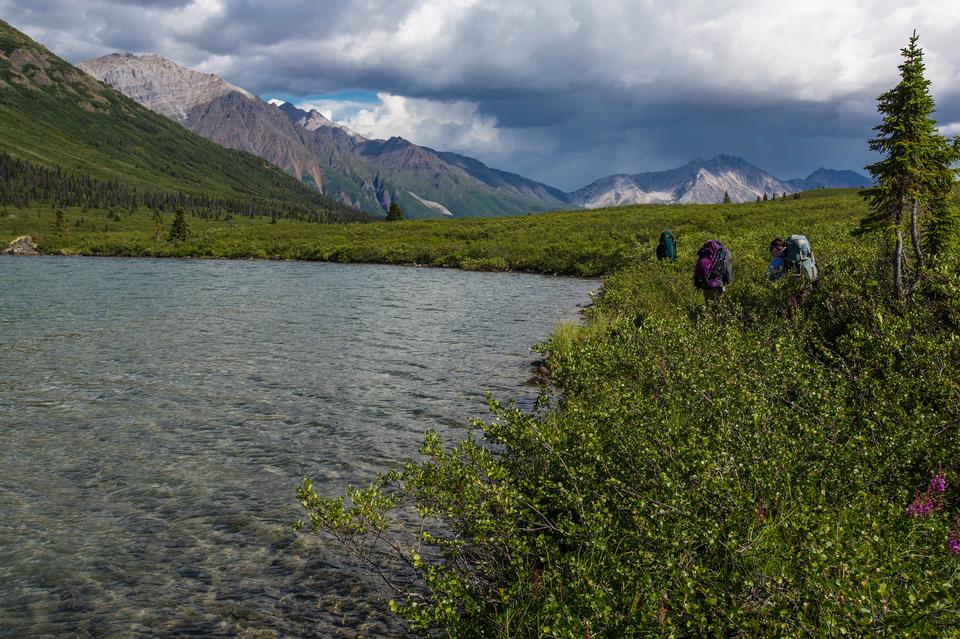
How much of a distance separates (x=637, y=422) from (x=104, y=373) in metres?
14.7

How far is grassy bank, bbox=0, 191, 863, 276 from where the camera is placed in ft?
190

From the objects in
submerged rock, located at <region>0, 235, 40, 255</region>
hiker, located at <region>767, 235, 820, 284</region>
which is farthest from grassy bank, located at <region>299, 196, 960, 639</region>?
submerged rock, located at <region>0, 235, 40, 255</region>

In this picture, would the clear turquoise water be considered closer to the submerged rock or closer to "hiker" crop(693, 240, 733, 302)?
"hiker" crop(693, 240, 733, 302)

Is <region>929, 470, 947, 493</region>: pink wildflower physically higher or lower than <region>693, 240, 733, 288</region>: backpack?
lower

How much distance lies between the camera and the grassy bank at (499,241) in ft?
190

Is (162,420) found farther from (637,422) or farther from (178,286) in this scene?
(178,286)

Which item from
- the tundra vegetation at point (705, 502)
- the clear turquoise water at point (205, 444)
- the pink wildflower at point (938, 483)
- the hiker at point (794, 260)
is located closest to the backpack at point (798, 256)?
the hiker at point (794, 260)

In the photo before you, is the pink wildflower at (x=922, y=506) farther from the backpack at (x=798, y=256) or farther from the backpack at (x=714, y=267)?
the backpack at (x=714, y=267)

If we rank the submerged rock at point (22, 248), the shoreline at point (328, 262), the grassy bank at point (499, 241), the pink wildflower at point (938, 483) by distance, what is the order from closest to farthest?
the pink wildflower at point (938, 483) → the shoreline at point (328, 262) → the grassy bank at point (499, 241) → the submerged rock at point (22, 248)

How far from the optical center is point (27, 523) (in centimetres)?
769

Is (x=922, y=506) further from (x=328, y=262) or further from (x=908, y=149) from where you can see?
(x=328, y=262)

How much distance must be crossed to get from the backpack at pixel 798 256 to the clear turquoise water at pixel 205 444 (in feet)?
23.4

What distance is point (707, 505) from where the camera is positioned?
4.64 meters

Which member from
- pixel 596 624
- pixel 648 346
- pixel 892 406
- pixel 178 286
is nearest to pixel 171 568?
pixel 596 624
